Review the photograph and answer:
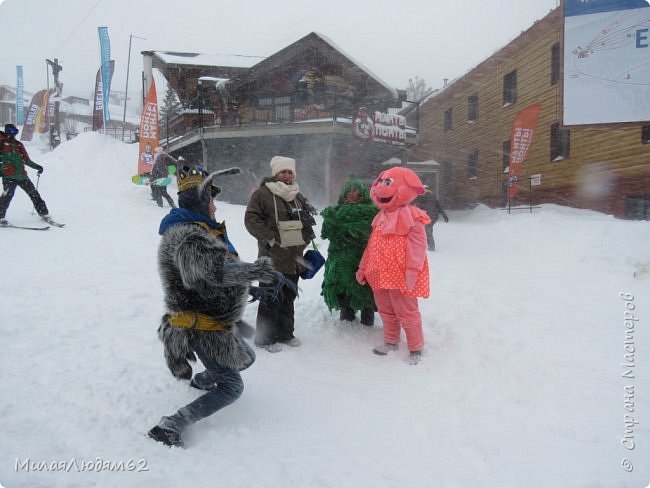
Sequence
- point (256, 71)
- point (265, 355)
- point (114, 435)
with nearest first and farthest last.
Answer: point (114, 435) < point (265, 355) < point (256, 71)

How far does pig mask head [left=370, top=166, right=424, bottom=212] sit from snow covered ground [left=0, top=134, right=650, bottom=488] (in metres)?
1.37

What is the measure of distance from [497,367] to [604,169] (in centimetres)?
1280

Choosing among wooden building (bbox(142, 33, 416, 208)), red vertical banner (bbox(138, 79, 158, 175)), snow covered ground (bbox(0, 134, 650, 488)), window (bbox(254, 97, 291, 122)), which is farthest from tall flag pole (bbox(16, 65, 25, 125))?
snow covered ground (bbox(0, 134, 650, 488))

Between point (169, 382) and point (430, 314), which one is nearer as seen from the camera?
point (169, 382)

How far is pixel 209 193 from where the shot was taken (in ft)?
8.32

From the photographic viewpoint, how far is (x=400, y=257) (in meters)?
3.45

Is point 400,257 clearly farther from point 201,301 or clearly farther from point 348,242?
point 201,301

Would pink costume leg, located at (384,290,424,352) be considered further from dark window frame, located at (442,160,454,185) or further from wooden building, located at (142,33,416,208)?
dark window frame, located at (442,160,454,185)

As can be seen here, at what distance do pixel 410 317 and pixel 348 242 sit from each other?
97cm

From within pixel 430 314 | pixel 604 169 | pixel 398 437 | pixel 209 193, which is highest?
pixel 604 169

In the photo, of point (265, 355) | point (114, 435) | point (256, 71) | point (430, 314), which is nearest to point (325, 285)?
point (265, 355)

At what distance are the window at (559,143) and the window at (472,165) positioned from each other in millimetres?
5498

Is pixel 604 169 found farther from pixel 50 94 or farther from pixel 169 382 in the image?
pixel 50 94

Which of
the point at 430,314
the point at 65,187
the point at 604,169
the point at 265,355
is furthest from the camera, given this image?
the point at 65,187
